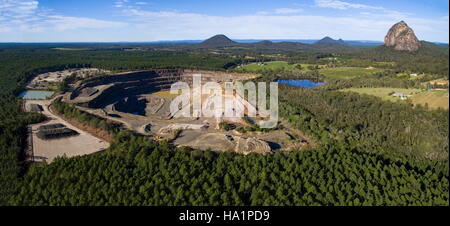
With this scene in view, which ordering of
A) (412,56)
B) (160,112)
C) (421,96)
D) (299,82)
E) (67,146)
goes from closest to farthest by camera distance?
(67,146)
(421,96)
(160,112)
(299,82)
(412,56)

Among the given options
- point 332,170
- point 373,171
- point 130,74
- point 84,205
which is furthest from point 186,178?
point 130,74

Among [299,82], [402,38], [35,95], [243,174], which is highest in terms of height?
[402,38]

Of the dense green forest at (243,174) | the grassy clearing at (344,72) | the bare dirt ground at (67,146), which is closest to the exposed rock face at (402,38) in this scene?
the grassy clearing at (344,72)

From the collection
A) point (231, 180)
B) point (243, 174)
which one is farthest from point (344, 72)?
point (231, 180)

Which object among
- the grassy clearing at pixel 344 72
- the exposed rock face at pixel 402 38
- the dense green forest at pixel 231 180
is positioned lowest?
the dense green forest at pixel 231 180

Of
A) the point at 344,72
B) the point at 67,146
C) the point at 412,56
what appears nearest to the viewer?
the point at 67,146

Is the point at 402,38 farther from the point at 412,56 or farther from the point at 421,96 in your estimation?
the point at 421,96

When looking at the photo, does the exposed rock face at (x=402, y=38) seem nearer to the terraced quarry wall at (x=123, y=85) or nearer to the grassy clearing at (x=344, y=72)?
the grassy clearing at (x=344, y=72)
